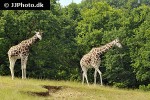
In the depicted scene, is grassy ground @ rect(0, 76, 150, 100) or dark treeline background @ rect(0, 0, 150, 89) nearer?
grassy ground @ rect(0, 76, 150, 100)

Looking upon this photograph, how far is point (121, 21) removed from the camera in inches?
1829

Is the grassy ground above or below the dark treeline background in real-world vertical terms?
below

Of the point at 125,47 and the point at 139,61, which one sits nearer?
the point at 139,61

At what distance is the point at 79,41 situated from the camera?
1725 inches

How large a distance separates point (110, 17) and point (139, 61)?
8.44m

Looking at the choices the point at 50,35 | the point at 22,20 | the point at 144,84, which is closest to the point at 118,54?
the point at 144,84

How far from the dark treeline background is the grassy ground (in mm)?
16555

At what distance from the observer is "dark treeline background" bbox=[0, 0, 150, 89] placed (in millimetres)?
38562

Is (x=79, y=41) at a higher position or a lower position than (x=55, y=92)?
higher

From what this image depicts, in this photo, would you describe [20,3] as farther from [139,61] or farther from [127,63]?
[127,63]

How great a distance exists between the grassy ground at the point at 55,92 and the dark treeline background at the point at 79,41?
54.3 ft

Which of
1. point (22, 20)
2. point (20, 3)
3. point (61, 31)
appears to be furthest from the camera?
point (61, 31)

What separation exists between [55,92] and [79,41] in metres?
23.4

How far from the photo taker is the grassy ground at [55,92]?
17.4 m
